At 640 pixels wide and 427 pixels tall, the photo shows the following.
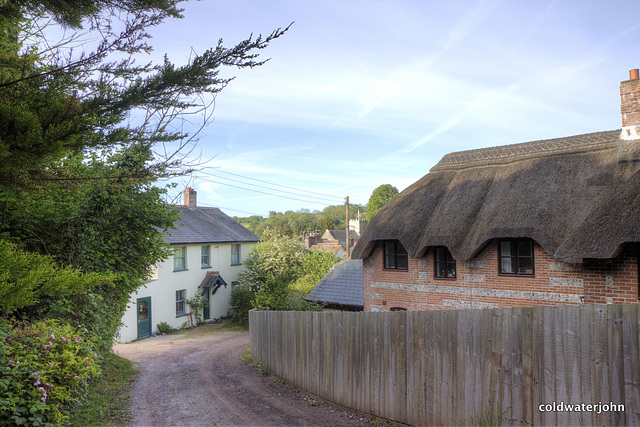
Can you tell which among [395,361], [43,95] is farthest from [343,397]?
[43,95]

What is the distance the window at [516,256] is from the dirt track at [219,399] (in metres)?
7.09

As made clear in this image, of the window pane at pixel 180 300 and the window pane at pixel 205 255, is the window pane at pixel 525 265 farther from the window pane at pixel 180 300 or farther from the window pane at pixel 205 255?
the window pane at pixel 205 255

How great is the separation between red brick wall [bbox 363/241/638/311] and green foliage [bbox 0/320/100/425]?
10.7m

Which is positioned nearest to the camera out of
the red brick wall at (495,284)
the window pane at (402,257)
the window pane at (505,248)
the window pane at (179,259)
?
the red brick wall at (495,284)

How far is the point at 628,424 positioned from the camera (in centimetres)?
421

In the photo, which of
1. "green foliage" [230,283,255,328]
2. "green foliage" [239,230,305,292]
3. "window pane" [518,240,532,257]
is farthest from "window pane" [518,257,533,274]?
"green foliage" [239,230,305,292]

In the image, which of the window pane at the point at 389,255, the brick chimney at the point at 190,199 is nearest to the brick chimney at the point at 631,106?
the window pane at the point at 389,255

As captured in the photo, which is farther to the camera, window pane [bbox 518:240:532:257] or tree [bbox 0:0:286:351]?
window pane [bbox 518:240:532:257]

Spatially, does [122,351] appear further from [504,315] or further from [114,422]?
[504,315]

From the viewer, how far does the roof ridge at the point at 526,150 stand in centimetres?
1216

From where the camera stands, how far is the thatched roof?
955 cm

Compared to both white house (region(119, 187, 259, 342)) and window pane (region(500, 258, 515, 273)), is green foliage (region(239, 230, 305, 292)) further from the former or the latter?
window pane (region(500, 258, 515, 273))

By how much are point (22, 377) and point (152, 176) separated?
3107 mm

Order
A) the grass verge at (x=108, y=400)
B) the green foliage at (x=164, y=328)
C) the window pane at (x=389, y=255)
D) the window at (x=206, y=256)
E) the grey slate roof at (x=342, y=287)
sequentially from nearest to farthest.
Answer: the grass verge at (x=108, y=400) → the window pane at (x=389, y=255) → the grey slate roof at (x=342, y=287) → the green foliage at (x=164, y=328) → the window at (x=206, y=256)
